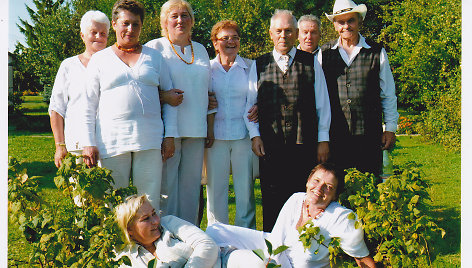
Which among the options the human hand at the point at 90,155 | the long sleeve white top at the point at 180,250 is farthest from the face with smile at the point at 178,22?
the long sleeve white top at the point at 180,250

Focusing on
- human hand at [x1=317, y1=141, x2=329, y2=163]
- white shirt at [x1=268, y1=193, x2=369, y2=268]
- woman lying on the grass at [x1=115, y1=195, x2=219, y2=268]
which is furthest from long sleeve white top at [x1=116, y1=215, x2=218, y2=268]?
human hand at [x1=317, y1=141, x2=329, y2=163]

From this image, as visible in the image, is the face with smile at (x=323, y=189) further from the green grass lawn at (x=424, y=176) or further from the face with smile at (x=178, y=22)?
the face with smile at (x=178, y=22)

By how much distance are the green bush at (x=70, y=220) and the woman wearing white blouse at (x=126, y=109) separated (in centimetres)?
47

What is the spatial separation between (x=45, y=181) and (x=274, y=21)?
20.6 feet

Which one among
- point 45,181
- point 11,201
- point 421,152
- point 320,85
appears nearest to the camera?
point 11,201

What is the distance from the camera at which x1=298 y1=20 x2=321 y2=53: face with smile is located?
513cm

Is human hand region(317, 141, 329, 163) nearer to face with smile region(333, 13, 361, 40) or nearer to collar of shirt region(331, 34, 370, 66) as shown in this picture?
collar of shirt region(331, 34, 370, 66)

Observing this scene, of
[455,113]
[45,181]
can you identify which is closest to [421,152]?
[455,113]

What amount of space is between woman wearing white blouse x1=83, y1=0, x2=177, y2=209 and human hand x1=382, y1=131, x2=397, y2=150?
6.06 ft
